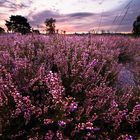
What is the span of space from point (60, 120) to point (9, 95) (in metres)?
0.58

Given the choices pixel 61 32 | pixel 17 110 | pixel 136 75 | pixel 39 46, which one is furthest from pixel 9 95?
pixel 61 32

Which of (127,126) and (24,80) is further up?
(24,80)

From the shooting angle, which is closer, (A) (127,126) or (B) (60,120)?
(B) (60,120)

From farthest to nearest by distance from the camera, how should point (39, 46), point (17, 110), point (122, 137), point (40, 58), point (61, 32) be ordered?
point (61, 32) → point (39, 46) → point (40, 58) → point (122, 137) → point (17, 110)

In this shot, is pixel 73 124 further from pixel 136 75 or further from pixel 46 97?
pixel 136 75

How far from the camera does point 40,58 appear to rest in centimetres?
517

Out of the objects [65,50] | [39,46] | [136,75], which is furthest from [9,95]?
[136,75]

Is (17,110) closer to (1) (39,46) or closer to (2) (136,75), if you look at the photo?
(1) (39,46)

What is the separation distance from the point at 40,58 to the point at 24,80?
39.1 inches

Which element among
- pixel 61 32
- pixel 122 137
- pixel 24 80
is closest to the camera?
pixel 122 137

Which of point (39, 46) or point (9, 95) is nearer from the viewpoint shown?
Answer: point (9, 95)

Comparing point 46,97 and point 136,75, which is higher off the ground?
point 46,97

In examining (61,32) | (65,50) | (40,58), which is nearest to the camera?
(40,58)

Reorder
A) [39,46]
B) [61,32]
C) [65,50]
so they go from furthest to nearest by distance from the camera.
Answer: [61,32], [39,46], [65,50]
